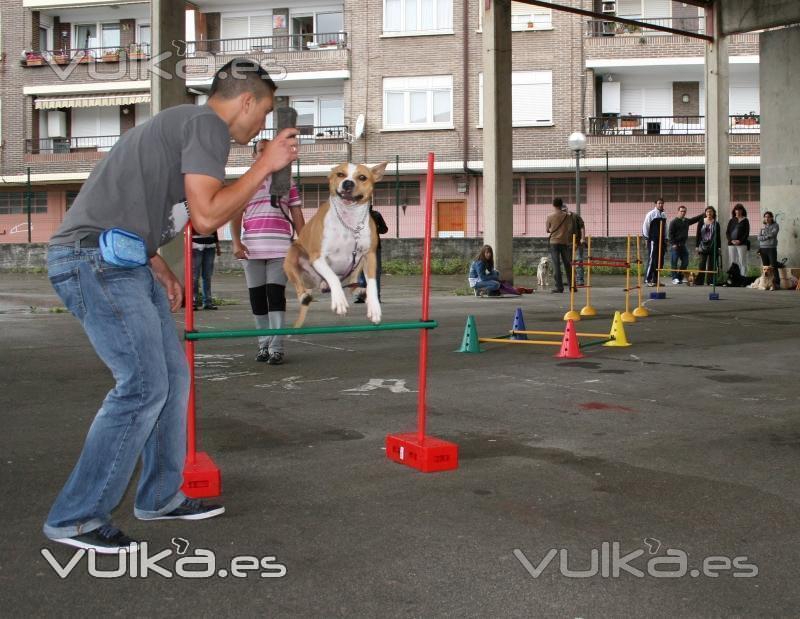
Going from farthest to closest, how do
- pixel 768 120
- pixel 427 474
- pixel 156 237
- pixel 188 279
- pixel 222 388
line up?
pixel 768 120 → pixel 222 388 → pixel 427 474 → pixel 188 279 → pixel 156 237

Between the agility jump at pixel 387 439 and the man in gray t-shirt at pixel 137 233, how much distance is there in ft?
1.68

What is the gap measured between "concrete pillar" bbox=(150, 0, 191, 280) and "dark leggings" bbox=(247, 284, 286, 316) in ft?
20.9

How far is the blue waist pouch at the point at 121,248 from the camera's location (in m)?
4.25

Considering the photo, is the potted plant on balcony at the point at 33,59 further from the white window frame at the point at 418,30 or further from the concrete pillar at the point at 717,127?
the concrete pillar at the point at 717,127

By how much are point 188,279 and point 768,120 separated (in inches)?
989

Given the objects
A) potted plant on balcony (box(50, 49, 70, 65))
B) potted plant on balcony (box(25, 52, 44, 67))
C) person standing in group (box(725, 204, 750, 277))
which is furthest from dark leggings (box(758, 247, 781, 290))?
potted plant on balcony (box(25, 52, 44, 67))

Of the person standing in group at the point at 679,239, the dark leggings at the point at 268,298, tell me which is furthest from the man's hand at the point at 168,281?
the person standing in group at the point at 679,239

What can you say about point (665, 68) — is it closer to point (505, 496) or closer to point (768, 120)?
point (768, 120)

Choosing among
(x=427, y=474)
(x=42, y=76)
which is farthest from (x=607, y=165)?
(x=427, y=474)

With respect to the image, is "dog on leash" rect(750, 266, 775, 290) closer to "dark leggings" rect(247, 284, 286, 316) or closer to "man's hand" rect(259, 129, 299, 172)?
"dark leggings" rect(247, 284, 286, 316)

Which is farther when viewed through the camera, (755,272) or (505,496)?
(755,272)

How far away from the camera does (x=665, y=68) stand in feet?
127

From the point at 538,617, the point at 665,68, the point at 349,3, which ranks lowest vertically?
the point at 538,617

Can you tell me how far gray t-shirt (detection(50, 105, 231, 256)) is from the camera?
4289 mm
